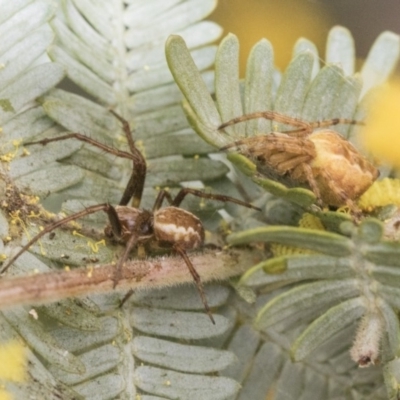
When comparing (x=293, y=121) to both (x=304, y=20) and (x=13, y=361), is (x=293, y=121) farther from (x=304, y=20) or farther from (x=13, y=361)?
(x=304, y=20)

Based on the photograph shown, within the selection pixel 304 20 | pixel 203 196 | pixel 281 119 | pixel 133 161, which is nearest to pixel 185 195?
pixel 203 196

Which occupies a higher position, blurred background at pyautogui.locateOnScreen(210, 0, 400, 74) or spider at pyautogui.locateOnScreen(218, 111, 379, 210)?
blurred background at pyautogui.locateOnScreen(210, 0, 400, 74)

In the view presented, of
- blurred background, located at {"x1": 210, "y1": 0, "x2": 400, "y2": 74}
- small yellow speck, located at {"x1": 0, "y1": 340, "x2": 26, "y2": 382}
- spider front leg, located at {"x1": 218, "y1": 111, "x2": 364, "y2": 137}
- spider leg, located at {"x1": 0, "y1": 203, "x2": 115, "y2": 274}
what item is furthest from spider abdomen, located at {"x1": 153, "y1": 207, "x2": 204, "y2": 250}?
blurred background, located at {"x1": 210, "y1": 0, "x2": 400, "y2": 74}

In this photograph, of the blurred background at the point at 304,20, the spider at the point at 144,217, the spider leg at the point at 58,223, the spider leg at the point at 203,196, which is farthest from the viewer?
the blurred background at the point at 304,20

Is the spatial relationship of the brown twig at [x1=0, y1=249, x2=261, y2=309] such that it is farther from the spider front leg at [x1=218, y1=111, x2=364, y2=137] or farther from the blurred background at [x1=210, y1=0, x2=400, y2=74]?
the blurred background at [x1=210, y1=0, x2=400, y2=74]

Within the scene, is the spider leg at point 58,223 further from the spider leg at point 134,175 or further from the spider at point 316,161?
the spider at point 316,161

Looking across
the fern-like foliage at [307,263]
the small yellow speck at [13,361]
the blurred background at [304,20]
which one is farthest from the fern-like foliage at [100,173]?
the blurred background at [304,20]
